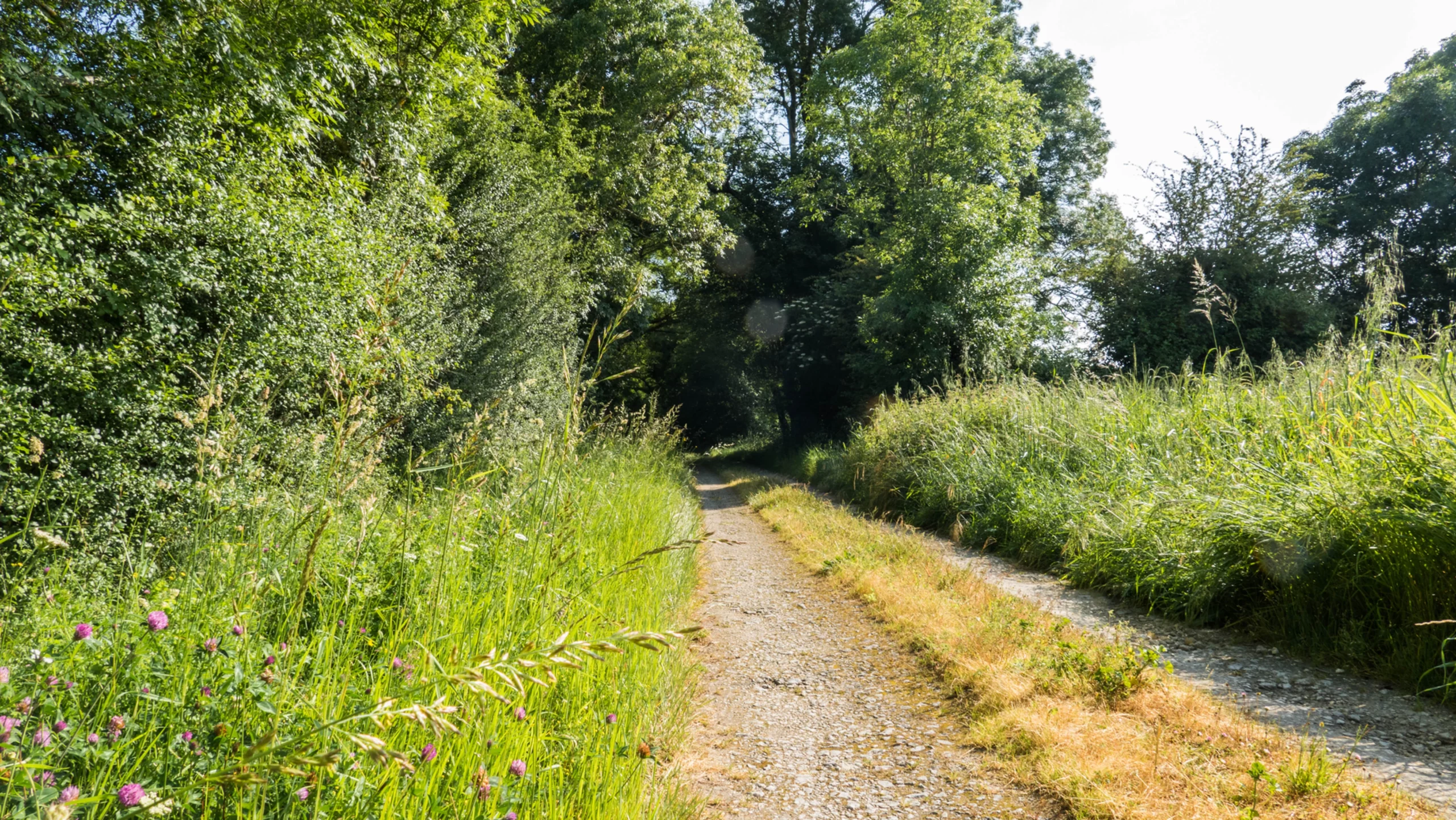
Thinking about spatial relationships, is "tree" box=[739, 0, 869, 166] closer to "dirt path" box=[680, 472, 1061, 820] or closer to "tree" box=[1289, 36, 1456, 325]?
"tree" box=[1289, 36, 1456, 325]

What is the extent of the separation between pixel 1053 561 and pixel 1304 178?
1656 centimetres

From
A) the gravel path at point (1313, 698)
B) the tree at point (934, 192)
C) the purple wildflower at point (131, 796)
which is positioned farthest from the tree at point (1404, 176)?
the purple wildflower at point (131, 796)

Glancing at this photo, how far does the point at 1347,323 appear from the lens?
58.7 feet

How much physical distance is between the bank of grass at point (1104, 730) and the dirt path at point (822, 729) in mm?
174

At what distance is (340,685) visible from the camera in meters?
1.94

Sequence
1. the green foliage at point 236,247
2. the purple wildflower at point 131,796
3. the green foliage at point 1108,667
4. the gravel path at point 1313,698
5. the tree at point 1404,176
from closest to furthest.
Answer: the purple wildflower at point 131,796, the gravel path at point 1313,698, the green foliage at point 1108,667, the green foliage at point 236,247, the tree at point 1404,176

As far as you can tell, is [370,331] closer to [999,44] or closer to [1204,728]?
[1204,728]

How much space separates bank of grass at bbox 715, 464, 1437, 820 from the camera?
2186 millimetres

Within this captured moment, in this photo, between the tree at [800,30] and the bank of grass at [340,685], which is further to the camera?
the tree at [800,30]

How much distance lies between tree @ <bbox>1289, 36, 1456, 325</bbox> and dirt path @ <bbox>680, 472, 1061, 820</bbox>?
80.6 feet

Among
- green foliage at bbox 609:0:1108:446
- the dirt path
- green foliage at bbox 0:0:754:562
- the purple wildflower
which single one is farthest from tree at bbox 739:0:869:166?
the purple wildflower

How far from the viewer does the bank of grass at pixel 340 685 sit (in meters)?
1.24

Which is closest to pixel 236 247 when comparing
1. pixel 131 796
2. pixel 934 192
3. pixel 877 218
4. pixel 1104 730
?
pixel 131 796

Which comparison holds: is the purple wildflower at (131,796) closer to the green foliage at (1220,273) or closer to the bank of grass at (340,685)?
the bank of grass at (340,685)
